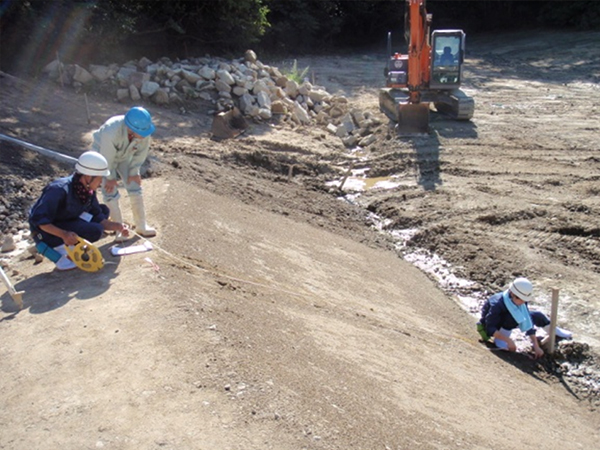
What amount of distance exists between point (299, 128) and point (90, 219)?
31.9 ft

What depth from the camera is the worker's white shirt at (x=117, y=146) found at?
6656 mm

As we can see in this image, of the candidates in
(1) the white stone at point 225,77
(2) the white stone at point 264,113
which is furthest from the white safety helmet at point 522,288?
(1) the white stone at point 225,77

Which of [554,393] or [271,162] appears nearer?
[554,393]

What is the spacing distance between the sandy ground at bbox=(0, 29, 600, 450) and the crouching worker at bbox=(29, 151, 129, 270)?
12.9 inches

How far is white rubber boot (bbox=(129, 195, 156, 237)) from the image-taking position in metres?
7.11

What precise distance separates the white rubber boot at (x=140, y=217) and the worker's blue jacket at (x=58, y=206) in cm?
57

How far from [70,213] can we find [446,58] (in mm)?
12130

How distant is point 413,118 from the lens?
600 inches

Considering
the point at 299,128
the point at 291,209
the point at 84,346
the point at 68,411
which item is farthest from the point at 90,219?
the point at 299,128

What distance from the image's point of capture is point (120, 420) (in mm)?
4234

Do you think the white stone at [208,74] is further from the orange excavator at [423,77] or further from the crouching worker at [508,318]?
the crouching worker at [508,318]

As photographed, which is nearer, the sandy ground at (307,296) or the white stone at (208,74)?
the sandy ground at (307,296)

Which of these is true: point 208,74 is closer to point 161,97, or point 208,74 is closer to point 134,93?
point 161,97

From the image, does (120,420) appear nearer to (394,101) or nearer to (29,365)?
(29,365)
